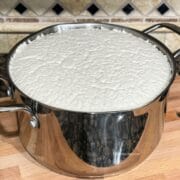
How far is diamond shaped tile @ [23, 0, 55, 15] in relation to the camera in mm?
960

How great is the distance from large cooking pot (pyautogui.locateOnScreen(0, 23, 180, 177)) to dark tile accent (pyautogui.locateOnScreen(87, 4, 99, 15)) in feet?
0.92

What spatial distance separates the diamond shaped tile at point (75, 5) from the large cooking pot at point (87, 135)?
25 centimetres

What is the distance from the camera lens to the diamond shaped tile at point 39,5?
960 millimetres

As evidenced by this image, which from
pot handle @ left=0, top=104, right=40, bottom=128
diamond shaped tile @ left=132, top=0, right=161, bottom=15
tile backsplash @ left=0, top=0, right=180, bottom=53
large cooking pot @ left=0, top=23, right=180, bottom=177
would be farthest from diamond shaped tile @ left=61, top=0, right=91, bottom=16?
pot handle @ left=0, top=104, right=40, bottom=128

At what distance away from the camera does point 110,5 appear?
3.20ft

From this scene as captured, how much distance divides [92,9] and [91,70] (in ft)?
0.96

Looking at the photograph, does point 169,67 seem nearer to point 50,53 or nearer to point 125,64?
point 125,64

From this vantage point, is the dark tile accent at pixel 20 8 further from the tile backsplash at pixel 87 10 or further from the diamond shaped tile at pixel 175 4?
the diamond shaped tile at pixel 175 4

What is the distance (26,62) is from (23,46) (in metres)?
0.05

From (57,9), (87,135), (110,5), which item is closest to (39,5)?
(57,9)

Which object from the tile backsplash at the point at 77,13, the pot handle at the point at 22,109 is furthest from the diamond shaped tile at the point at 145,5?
the pot handle at the point at 22,109

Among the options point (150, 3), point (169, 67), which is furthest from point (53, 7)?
point (169, 67)

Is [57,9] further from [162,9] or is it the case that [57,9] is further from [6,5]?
[162,9]

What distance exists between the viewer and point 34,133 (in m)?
0.71
